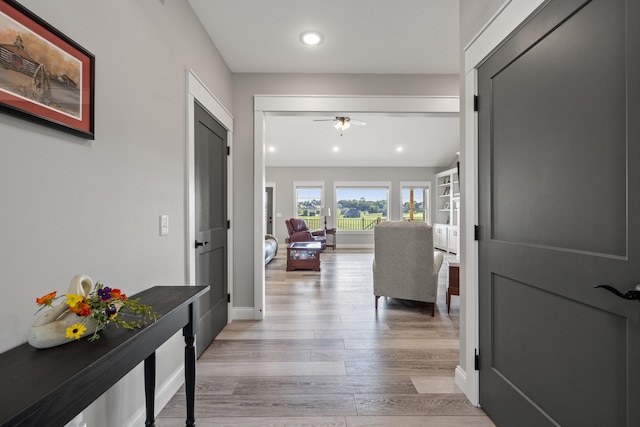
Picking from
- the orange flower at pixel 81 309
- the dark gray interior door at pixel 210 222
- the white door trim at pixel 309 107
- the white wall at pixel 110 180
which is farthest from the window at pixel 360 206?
the orange flower at pixel 81 309

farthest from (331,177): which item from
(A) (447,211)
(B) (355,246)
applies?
(A) (447,211)

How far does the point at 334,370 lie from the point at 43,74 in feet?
7.40

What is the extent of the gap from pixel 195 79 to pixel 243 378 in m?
2.17

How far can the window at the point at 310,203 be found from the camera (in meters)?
9.63

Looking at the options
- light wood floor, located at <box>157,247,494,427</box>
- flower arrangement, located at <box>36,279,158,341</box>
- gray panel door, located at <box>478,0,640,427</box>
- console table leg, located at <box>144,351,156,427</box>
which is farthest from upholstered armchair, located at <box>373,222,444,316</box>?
flower arrangement, located at <box>36,279,158,341</box>

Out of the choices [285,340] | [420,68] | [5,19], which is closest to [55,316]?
[5,19]

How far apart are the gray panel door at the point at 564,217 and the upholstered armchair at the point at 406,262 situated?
5.48 feet

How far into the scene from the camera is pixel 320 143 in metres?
→ 8.41

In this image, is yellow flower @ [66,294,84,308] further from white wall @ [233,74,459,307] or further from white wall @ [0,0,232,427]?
white wall @ [233,74,459,307]

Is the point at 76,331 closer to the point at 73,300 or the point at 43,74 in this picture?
the point at 73,300

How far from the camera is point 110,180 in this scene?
1411 millimetres

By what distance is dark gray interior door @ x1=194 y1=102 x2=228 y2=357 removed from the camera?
2469 mm

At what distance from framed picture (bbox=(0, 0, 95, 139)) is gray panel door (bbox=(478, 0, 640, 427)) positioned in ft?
6.14

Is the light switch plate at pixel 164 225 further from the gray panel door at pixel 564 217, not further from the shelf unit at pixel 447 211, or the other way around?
the shelf unit at pixel 447 211
